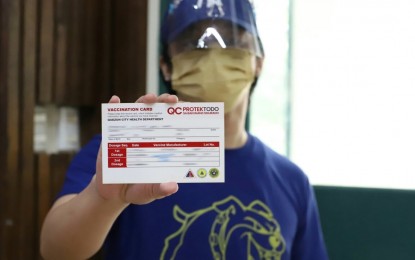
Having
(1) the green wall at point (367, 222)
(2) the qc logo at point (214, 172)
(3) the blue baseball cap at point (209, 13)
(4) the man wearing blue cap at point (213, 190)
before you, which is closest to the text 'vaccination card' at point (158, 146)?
(2) the qc logo at point (214, 172)

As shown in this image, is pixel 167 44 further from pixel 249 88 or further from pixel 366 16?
pixel 366 16

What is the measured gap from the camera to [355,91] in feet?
4.36

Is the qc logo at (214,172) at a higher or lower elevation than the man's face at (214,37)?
lower

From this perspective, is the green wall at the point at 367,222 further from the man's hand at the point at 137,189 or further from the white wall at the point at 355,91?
the man's hand at the point at 137,189

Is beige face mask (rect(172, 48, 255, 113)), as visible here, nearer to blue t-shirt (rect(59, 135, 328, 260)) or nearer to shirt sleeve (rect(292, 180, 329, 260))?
blue t-shirt (rect(59, 135, 328, 260))

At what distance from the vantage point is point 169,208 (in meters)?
0.99

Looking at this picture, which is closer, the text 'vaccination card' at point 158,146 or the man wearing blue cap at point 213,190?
the text 'vaccination card' at point 158,146

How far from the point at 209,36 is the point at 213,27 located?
0.08ft

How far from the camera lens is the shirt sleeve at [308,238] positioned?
43.0 inches

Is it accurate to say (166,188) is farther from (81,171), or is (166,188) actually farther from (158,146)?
(81,171)

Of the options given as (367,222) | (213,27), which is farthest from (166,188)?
(367,222)

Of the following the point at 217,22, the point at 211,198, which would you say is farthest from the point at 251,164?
the point at 217,22

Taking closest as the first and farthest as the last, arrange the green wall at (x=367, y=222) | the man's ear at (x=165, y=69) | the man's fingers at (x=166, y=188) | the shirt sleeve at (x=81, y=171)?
1. the man's fingers at (x=166, y=188)
2. the shirt sleeve at (x=81, y=171)
3. the man's ear at (x=165, y=69)
4. the green wall at (x=367, y=222)

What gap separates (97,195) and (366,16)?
0.84m
